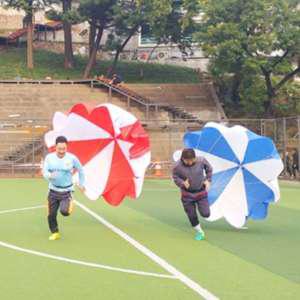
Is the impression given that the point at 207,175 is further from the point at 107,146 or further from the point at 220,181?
the point at 107,146

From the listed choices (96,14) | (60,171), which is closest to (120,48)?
(96,14)

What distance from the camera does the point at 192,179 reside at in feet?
39.0

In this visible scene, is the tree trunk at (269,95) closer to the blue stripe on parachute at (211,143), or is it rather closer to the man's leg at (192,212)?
the blue stripe on parachute at (211,143)

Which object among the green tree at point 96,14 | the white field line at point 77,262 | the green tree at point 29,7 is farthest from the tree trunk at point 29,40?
the white field line at point 77,262

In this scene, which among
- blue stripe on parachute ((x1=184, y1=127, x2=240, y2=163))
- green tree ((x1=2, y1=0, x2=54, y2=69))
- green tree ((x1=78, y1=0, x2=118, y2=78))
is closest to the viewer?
blue stripe on parachute ((x1=184, y1=127, x2=240, y2=163))

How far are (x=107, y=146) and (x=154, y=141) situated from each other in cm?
2322

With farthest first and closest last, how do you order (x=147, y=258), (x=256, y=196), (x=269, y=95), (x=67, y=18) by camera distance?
(x=67, y=18) → (x=269, y=95) → (x=256, y=196) → (x=147, y=258)

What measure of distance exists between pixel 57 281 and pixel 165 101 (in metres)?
40.3

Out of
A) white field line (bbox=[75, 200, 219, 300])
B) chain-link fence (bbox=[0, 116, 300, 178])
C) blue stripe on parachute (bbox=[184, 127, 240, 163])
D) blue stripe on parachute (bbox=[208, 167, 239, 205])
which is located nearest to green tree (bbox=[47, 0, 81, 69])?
chain-link fence (bbox=[0, 116, 300, 178])

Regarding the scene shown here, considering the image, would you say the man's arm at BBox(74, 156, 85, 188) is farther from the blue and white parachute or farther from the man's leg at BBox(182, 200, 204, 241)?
the blue and white parachute

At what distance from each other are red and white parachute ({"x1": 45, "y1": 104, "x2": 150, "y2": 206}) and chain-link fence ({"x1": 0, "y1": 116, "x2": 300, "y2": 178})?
18475 millimetres

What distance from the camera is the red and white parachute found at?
14.0m

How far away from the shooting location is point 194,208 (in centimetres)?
1199

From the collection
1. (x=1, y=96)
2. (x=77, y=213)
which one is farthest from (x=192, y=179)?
(x=1, y=96)
